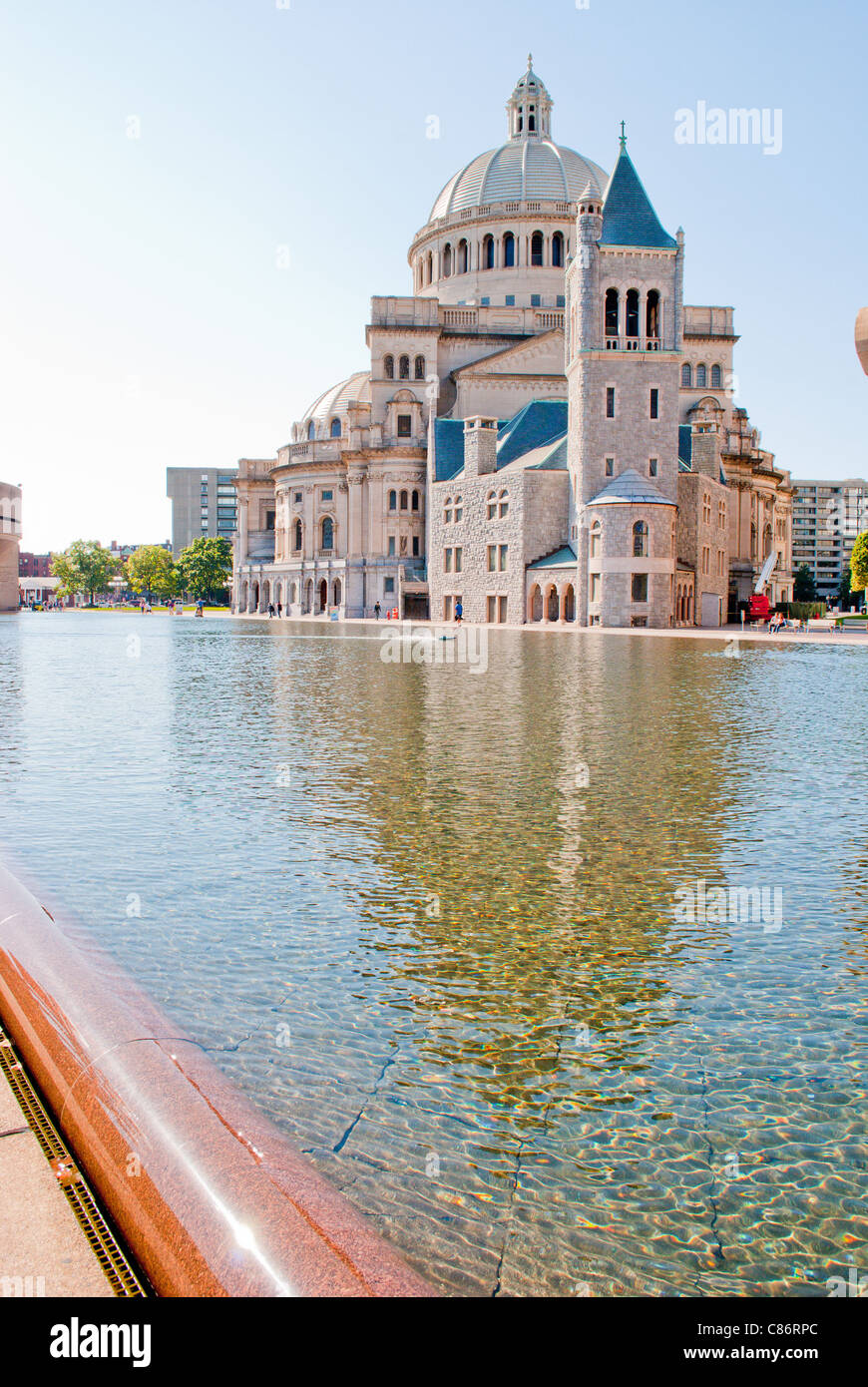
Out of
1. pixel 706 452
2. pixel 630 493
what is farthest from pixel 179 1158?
pixel 706 452

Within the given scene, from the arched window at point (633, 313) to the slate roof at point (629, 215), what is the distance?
7.99 ft

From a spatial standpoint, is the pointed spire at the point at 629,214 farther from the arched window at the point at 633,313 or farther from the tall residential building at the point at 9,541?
the tall residential building at the point at 9,541

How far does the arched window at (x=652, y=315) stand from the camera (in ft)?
188

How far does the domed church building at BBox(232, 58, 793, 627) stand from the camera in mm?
56312

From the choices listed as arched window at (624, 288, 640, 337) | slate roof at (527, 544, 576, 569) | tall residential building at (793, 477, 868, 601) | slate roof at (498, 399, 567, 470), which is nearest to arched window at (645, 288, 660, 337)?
arched window at (624, 288, 640, 337)

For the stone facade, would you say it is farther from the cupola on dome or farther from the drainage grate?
the drainage grate

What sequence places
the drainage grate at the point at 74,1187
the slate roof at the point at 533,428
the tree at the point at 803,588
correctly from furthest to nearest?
the tree at the point at 803,588, the slate roof at the point at 533,428, the drainage grate at the point at 74,1187

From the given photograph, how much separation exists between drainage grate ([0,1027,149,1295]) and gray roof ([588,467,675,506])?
52.1 m

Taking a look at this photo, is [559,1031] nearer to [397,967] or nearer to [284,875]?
[397,967]

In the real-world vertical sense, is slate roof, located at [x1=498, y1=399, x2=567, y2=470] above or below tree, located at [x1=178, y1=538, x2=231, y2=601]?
above

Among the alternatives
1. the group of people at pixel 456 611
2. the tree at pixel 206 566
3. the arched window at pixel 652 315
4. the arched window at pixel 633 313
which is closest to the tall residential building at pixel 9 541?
the group of people at pixel 456 611

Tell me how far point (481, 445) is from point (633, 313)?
11.4 meters

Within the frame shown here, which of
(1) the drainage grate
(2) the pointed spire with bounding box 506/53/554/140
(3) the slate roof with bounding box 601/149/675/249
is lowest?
(1) the drainage grate
